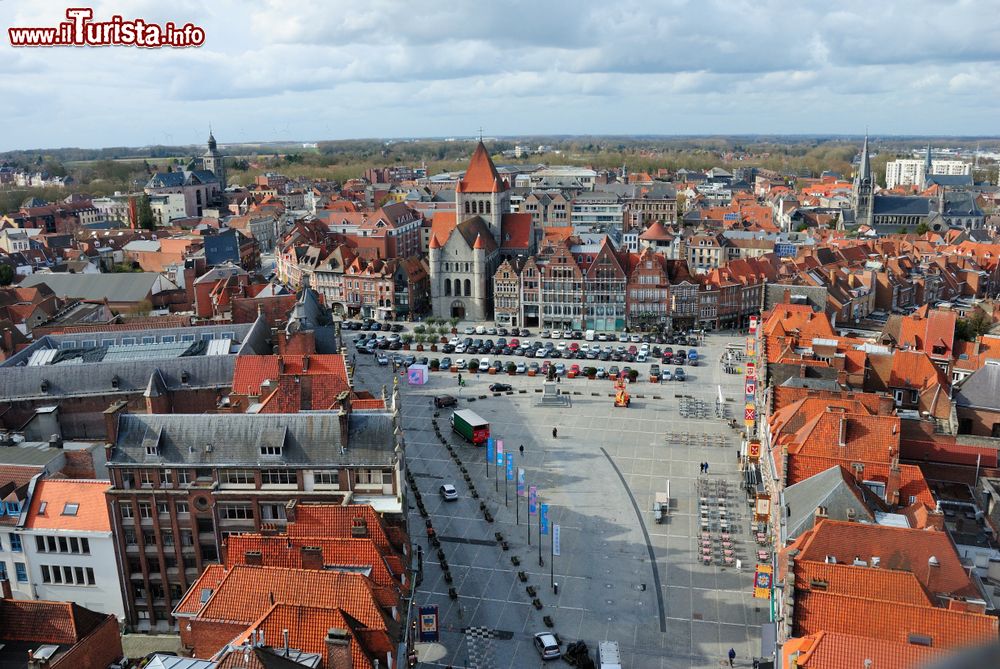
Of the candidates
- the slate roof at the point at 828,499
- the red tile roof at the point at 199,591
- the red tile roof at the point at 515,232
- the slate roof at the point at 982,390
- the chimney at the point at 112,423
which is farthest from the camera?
the red tile roof at the point at 515,232

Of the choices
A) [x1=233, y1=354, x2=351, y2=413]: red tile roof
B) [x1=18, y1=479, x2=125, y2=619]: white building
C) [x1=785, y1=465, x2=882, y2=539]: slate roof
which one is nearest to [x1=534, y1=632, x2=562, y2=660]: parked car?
[x1=785, y1=465, x2=882, y2=539]: slate roof

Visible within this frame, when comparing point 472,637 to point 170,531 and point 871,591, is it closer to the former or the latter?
point 170,531

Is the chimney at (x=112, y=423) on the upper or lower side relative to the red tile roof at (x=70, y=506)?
upper

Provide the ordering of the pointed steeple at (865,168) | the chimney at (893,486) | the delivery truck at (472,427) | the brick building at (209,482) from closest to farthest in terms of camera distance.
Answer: the brick building at (209,482), the chimney at (893,486), the delivery truck at (472,427), the pointed steeple at (865,168)

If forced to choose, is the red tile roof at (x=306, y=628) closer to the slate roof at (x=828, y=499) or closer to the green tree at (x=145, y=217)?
the slate roof at (x=828, y=499)

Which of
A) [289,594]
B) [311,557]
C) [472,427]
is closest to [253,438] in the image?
[311,557]

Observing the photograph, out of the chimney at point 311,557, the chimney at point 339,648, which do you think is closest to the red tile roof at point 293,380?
the chimney at point 311,557

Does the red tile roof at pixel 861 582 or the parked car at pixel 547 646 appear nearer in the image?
the red tile roof at pixel 861 582

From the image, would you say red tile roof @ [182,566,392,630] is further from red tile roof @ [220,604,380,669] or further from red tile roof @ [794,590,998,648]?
red tile roof @ [794,590,998,648]
